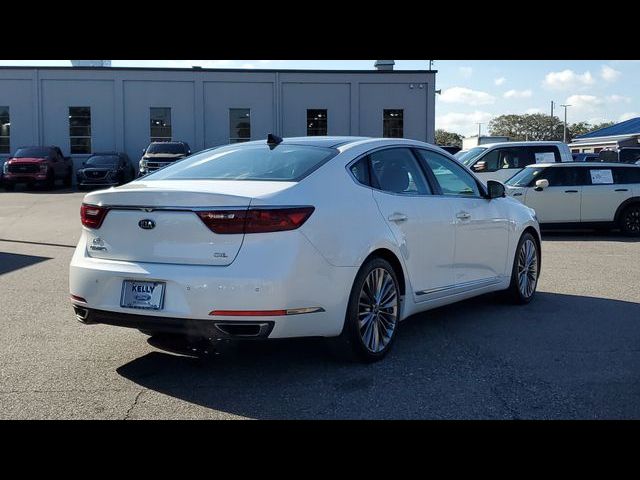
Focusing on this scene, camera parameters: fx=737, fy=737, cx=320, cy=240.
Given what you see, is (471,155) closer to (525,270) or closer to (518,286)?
(525,270)

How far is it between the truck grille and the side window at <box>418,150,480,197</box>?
26223 millimetres

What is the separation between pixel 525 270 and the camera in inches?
308

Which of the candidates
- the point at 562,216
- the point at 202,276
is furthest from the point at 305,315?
the point at 562,216

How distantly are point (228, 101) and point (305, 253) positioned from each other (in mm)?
33509

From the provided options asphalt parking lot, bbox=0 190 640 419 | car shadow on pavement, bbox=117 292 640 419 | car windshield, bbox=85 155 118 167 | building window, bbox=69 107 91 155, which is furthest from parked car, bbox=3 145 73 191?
car shadow on pavement, bbox=117 292 640 419

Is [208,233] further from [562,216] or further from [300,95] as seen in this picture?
[300,95]

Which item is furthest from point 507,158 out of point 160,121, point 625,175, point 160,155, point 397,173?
point 160,121

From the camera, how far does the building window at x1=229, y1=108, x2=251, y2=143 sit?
123ft

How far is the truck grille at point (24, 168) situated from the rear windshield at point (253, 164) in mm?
25929

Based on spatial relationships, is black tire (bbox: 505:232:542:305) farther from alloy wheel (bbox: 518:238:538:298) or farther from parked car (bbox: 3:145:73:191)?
parked car (bbox: 3:145:73:191)

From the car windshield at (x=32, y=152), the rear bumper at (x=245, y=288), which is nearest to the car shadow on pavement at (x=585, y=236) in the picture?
the rear bumper at (x=245, y=288)
